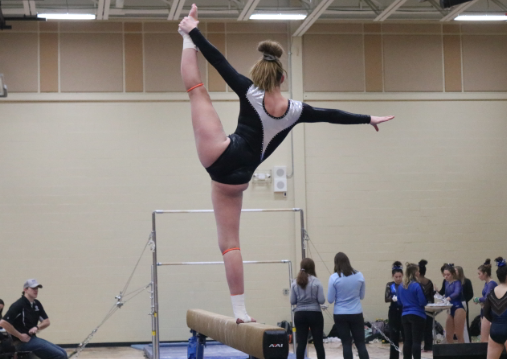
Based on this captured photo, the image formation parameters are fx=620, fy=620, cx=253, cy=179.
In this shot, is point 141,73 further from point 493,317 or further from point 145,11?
point 493,317

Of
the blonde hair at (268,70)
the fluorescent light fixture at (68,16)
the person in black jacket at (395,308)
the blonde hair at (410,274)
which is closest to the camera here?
the blonde hair at (268,70)

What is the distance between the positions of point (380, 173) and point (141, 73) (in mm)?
5065

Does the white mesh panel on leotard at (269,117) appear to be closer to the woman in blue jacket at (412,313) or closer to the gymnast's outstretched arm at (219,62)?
the gymnast's outstretched arm at (219,62)

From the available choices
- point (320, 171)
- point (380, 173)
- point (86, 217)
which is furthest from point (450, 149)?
point (86, 217)

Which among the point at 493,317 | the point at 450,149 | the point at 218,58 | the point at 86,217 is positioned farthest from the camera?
the point at 450,149

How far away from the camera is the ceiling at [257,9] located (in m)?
11.2

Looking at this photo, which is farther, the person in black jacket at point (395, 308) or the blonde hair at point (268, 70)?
the person in black jacket at point (395, 308)

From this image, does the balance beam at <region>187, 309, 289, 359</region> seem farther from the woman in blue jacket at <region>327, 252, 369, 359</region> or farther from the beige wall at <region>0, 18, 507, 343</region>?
the beige wall at <region>0, 18, 507, 343</region>

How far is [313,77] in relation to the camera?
12.2 meters

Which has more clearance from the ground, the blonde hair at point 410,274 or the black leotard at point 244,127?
the black leotard at point 244,127

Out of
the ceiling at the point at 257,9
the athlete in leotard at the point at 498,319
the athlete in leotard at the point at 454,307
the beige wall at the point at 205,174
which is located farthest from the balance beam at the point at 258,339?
the ceiling at the point at 257,9

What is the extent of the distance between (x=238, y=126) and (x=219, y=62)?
37cm

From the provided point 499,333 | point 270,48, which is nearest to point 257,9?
point 499,333

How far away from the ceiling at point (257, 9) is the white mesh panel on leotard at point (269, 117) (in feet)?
25.2
